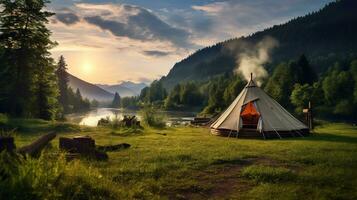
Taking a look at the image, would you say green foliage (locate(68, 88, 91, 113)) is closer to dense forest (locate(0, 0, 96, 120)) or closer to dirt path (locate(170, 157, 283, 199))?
dense forest (locate(0, 0, 96, 120))

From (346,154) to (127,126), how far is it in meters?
15.7

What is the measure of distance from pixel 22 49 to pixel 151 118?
1361cm

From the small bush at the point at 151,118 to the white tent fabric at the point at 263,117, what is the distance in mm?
7122

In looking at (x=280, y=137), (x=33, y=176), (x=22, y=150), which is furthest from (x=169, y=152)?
(x=280, y=137)

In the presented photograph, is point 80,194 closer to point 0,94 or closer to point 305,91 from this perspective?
point 0,94

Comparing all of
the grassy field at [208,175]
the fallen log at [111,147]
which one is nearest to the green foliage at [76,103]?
the fallen log at [111,147]

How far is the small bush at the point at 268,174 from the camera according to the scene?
28.6ft

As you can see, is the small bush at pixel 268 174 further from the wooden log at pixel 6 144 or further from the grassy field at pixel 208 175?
the wooden log at pixel 6 144

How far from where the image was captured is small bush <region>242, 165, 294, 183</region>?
28.6 ft

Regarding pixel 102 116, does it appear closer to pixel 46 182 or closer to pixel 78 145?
pixel 78 145

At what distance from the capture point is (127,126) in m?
24.3

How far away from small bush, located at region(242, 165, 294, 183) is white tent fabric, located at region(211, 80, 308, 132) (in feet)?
33.7

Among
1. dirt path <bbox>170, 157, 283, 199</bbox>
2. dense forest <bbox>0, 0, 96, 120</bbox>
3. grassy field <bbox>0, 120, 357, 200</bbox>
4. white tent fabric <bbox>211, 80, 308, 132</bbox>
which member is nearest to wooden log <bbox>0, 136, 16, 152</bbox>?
grassy field <bbox>0, 120, 357, 200</bbox>

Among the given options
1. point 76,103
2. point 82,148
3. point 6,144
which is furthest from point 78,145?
point 76,103
